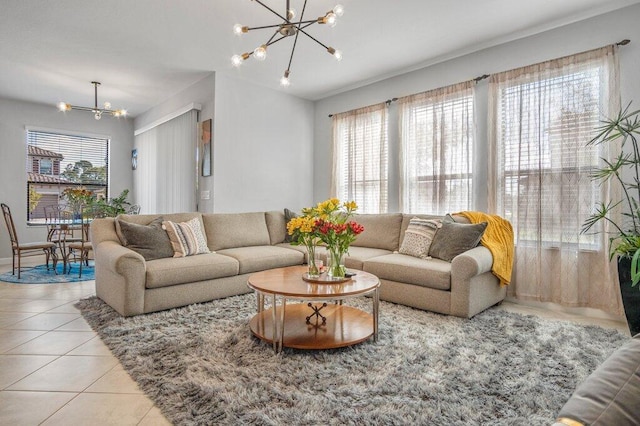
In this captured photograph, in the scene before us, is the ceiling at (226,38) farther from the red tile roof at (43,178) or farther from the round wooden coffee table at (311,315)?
the round wooden coffee table at (311,315)

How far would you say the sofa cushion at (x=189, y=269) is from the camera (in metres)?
2.98

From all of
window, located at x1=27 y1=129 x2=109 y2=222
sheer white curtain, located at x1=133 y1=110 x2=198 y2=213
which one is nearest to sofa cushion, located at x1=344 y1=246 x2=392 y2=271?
sheer white curtain, located at x1=133 y1=110 x2=198 y2=213

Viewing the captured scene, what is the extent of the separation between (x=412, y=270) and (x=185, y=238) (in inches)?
90.1

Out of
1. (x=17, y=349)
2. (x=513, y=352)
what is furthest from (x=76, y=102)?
(x=513, y=352)

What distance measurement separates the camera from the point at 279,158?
5.37 meters

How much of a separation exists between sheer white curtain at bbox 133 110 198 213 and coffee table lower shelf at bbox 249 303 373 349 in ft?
9.71

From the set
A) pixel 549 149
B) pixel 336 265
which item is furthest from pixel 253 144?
pixel 549 149

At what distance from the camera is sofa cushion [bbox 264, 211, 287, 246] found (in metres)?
4.59

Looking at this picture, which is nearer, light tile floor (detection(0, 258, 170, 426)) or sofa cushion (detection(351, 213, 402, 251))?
light tile floor (detection(0, 258, 170, 426))

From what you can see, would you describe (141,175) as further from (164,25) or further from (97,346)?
(97,346)

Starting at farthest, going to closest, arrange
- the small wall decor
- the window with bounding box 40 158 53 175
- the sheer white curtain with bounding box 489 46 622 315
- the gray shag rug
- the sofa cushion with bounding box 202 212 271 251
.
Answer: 1. the window with bounding box 40 158 53 175
2. the small wall decor
3. the sofa cushion with bounding box 202 212 271 251
4. the sheer white curtain with bounding box 489 46 622 315
5. the gray shag rug

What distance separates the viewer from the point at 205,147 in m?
4.77

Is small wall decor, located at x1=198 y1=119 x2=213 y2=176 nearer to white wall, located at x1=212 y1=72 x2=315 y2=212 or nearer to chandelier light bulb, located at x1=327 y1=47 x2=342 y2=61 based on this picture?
white wall, located at x1=212 y1=72 x2=315 y2=212

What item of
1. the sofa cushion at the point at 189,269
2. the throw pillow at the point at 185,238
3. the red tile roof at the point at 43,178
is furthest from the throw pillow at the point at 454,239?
the red tile roof at the point at 43,178
